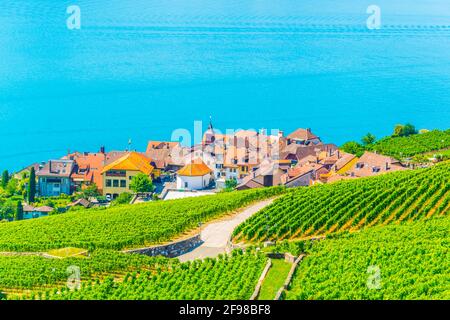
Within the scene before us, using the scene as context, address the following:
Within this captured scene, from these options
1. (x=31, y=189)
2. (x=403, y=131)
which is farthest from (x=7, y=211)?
(x=403, y=131)

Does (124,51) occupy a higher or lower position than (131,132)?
higher

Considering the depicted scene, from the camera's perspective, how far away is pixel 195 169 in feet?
148

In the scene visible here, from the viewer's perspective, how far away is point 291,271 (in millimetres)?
21906

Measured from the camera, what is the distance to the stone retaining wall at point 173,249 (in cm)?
2758

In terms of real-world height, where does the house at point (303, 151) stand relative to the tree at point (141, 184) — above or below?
above

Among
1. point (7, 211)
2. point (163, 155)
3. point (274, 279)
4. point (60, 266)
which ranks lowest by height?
point (7, 211)

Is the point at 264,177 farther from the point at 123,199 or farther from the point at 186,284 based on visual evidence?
the point at 186,284

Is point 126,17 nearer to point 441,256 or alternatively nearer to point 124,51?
point 124,51

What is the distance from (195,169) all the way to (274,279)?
78.0 feet

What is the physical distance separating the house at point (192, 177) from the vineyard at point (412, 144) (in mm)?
9920

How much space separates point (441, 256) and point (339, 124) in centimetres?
4468

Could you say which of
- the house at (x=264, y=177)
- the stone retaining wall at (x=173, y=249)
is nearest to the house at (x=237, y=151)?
the house at (x=264, y=177)

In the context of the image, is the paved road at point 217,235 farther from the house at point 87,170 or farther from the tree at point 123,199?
the house at point 87,170
